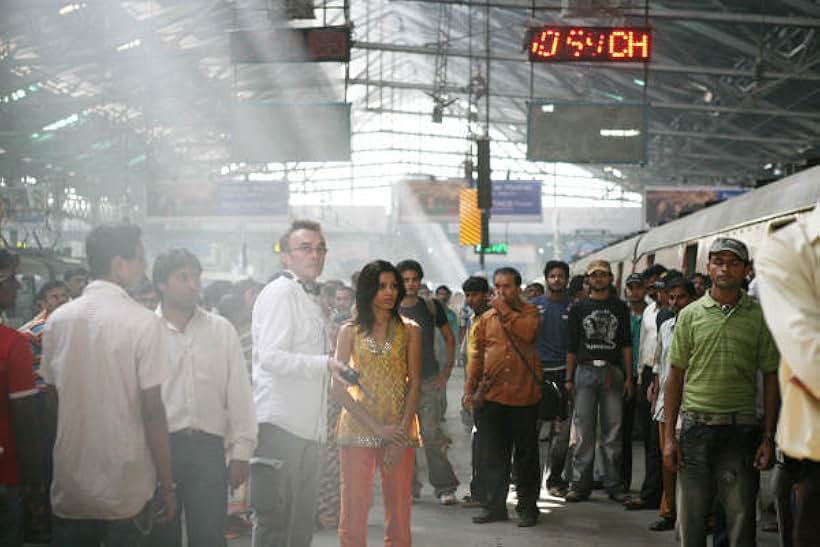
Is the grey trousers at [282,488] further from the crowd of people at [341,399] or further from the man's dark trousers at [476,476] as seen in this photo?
the man's dark trousers at [476,476]

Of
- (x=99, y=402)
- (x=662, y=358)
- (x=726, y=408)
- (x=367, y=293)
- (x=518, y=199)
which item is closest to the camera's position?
(x=99, y=402)

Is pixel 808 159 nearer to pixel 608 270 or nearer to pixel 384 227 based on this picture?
pixel 608 270

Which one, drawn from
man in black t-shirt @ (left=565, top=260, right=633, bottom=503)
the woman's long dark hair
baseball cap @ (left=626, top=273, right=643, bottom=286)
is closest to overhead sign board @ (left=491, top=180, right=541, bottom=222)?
baseball cap @ (left=626, top=273, right=643, bottom=286)

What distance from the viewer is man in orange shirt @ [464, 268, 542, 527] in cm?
660

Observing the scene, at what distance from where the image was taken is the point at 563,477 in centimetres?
834

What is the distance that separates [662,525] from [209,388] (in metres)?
3.69

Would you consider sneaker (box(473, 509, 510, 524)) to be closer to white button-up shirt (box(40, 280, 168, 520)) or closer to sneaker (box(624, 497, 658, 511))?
sneaker (box(624, 497, 658, 511))

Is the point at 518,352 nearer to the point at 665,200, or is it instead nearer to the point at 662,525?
the point at 662,525

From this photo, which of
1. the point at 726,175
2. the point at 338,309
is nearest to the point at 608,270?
the point at 338,309

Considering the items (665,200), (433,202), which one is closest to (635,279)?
(665,200)

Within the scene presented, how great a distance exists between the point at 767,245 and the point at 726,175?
110 ft

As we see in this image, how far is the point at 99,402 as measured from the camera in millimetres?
3229

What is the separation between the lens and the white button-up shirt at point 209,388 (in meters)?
3.89

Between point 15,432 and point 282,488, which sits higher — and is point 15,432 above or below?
above
